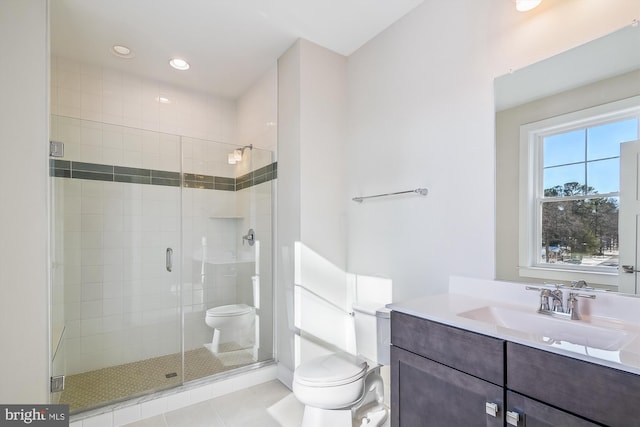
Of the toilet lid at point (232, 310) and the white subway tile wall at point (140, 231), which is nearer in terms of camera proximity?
the white subway tile wall at point (140, 231)

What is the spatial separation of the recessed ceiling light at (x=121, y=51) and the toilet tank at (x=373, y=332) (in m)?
2.62

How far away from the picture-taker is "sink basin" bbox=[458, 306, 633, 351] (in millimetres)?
1043

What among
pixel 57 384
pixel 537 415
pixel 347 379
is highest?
pixel 537 415

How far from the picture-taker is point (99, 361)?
2.52 meters

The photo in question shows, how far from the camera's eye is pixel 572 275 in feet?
4.38

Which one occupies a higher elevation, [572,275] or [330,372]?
[572,275]

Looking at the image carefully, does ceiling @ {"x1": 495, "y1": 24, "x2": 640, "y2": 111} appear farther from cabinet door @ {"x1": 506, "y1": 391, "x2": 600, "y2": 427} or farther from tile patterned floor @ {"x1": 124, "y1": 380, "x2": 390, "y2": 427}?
tile patterned floor @ {"x1": 124, "y1": 380, "x2": 390, "y2": 427}

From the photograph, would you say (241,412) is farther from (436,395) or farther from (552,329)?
(552,329)

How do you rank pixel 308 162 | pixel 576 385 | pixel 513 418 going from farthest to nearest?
pixel 308 162 → pixel 513 418 → pixel 576 385

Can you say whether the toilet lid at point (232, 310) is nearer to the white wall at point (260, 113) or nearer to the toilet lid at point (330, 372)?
the toilet lid at point (330, 372)

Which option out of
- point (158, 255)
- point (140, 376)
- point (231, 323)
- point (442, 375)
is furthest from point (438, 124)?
point (140, 376)

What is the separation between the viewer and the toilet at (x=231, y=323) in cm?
273

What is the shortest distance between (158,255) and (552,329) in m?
2.74

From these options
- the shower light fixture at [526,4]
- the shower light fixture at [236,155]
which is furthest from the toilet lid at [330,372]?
the shower light fixture at [526,4]
